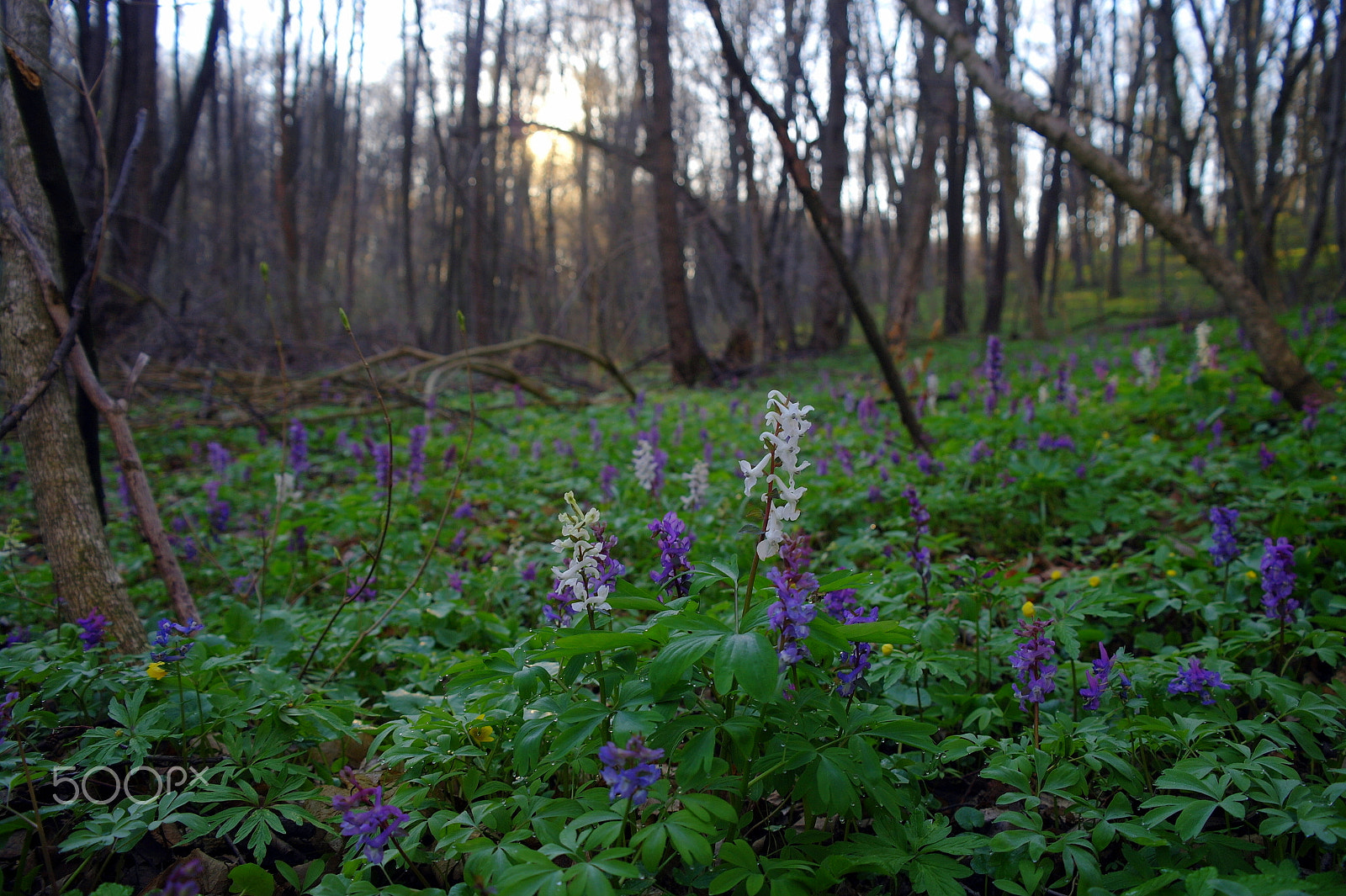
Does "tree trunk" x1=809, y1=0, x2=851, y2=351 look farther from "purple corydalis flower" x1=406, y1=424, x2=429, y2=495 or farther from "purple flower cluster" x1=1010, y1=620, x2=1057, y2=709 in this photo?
"purple flower cluster" x1=1010, y1=620, x2=1057, y2=709

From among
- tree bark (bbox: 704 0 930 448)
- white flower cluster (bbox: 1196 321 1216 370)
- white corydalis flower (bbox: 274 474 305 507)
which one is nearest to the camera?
white corydalis flower (bbox: 274 474 305 507)

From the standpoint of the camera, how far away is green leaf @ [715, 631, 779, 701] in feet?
3.75

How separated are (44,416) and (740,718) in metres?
2.66

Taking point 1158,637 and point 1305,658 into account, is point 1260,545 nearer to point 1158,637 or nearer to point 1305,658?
point 1305,658

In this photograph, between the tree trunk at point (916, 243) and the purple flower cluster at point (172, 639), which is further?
the tree trunk at point (916, 243)

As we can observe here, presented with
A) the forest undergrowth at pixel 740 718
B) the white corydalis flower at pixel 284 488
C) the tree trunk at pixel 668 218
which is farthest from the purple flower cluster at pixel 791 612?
the tree trunk at pixel 668 218

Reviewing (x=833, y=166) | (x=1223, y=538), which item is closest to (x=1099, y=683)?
(x=1223, y=538)

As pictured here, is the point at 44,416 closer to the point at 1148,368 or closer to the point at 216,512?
the point at 216,512

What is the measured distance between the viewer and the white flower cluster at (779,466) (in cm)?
131

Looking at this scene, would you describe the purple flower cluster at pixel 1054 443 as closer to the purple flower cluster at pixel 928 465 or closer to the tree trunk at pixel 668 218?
the purple flower cluster at pixel 928 465

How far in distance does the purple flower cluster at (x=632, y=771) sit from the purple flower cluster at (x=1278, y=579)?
1.91 meters

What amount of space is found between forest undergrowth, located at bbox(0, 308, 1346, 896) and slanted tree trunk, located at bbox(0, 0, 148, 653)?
164mm

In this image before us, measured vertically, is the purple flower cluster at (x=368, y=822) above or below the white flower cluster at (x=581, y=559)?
below

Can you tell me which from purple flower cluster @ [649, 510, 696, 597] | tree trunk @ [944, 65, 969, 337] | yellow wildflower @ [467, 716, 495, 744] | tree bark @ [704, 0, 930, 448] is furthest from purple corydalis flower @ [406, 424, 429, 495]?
tree trunk @ [944, 65, 969, 337]
